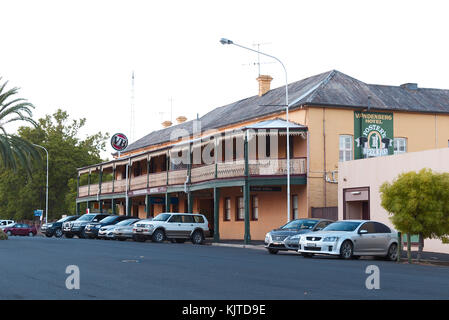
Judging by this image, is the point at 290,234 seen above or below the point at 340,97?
below

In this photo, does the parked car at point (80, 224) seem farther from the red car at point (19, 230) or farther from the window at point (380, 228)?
the window at point (380, 228)

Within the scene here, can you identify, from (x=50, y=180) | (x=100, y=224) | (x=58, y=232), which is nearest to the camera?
(x=100, y=224)

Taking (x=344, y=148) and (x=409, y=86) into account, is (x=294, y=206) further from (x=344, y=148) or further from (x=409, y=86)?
(x=409, y=86)

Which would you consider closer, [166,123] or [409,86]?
[409,86]

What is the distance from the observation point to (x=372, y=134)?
39.7 m

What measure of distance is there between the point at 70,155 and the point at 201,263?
67.8m

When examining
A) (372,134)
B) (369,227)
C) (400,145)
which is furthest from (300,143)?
(369,227)

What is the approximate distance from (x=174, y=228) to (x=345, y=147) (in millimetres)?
10818

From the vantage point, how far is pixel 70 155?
8438cm

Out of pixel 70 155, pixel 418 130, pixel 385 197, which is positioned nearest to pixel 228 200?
pixel 418 130

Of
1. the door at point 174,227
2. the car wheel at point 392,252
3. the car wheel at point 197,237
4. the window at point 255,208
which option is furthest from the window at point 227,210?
the car wheel at point 392,252

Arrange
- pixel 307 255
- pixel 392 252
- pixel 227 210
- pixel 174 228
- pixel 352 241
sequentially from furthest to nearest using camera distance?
pixel 227 210 → pixel 174 228 → pixel 307 255 → pixel 392 252 → pixel 352 241

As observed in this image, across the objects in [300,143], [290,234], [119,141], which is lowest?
[290,234]

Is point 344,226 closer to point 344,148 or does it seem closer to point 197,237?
point 197,237
